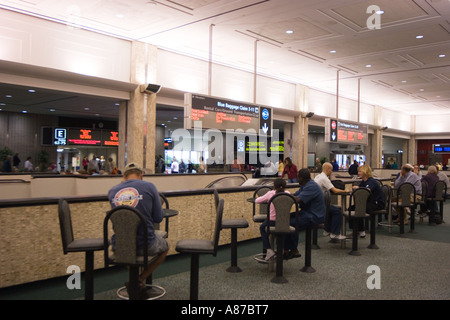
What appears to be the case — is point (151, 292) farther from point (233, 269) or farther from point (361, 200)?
point (361, 200)

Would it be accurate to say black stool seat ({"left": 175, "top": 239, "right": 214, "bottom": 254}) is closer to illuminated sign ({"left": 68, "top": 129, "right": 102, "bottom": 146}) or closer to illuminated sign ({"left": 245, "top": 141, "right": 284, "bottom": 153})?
illuminated sign ({"left": 68, "top": 129, "right": 102, "bottom": 146})

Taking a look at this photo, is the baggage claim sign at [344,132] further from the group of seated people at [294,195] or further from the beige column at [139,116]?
the beige column at [139,116]

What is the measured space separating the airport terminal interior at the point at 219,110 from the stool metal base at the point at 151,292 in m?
0.03

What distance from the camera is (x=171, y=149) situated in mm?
23609

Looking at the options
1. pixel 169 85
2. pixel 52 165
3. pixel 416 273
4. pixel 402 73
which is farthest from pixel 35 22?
pixel 52 165

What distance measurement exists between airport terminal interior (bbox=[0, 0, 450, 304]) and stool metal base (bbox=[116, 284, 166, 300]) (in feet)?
0.09

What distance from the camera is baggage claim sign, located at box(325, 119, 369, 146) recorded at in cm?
1162

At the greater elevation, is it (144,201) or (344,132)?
(344,132)

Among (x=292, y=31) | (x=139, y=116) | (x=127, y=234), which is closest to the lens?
(x=127, y=234)

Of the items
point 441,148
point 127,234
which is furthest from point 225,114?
point 441,148

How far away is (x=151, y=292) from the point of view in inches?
153

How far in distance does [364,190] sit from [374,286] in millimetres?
1834

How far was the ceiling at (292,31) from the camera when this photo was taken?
22.6 feet

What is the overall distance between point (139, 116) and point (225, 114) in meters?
1.99
